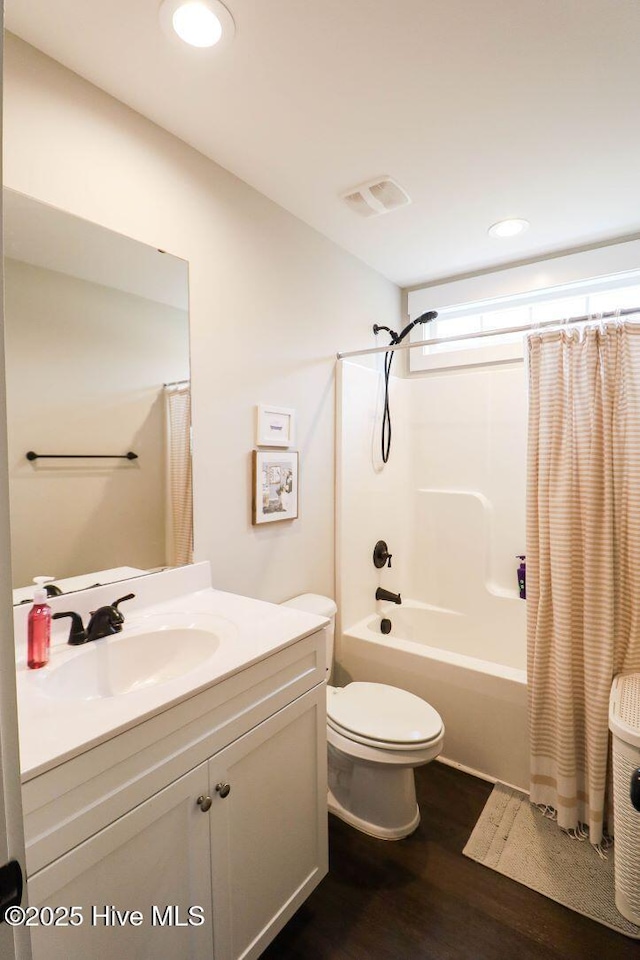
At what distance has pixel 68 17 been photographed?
1177 mm

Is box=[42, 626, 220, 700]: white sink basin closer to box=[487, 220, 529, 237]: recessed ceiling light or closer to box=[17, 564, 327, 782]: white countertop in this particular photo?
box=[17, 564, 327, 782]: white countertop

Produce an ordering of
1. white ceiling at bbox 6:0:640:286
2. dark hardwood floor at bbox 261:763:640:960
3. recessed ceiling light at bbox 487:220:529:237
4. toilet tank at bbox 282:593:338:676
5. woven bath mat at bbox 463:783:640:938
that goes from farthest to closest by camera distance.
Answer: recessed ceiling light at bbox 487:220:529:237 < toilet tank at bbox 282:593:338:676 < woven bath mat at bbox 463:783:640:938 < dark hardwood floor at bbox 261:763:640:960 < white ceiling at bbox 6:0:640:286

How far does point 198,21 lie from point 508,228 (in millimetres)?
1625

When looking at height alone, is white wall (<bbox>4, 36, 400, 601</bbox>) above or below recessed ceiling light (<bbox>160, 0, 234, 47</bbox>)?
below

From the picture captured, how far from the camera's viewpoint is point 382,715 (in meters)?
1.74

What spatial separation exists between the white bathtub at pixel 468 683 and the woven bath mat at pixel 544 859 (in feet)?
0.58

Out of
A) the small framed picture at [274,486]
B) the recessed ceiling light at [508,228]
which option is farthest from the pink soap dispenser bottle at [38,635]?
the recessed ceiling light at [508,228]

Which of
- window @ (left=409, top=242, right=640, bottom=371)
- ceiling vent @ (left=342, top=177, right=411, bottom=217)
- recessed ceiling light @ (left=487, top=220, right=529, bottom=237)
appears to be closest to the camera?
ceiling vent @ (left=342, top=177, right=411, bottom=217)

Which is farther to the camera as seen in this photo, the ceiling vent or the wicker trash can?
the ceiling vent

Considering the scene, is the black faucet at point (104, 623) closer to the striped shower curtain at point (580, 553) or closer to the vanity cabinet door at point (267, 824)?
the vanity cabinet door at point (267, 824)

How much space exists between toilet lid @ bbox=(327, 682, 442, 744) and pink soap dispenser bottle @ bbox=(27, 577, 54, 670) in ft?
3.44

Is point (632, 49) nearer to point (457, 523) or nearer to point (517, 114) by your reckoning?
point (517, 114)

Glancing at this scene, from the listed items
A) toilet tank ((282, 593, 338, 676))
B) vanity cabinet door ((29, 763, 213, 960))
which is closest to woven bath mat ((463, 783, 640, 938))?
toilet tank ((282, 593, 338, 676))

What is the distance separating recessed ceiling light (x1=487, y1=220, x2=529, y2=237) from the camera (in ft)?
7.24
